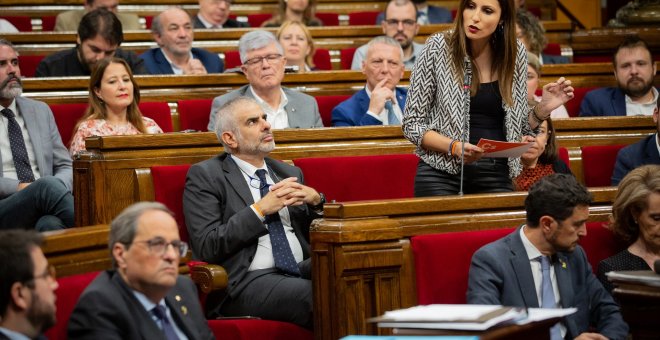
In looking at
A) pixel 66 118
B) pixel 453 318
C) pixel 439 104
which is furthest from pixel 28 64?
pixel 453 318

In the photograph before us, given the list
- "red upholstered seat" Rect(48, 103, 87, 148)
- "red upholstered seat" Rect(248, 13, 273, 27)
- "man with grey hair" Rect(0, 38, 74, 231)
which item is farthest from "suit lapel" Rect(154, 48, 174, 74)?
"red upholstered seat" Rect(248, 13, 273, 27)

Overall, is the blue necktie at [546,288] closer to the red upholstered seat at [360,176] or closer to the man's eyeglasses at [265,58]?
the red upholstered seat at [360,176]

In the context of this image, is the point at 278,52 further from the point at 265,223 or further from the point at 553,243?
the point at 553,243

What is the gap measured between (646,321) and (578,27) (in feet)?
14.3

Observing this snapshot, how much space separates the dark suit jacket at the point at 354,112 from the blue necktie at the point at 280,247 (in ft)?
3.11

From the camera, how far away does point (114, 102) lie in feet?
10.4

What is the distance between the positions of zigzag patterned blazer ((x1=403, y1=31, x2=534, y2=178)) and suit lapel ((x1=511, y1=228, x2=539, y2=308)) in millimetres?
312

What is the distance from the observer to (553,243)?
217cm

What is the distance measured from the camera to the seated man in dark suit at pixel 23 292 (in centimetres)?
159

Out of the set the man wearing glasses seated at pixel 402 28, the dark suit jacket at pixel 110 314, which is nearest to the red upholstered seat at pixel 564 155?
the man wearing glasses seated at pixel 402 28

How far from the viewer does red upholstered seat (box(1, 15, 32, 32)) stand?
498 centimetres

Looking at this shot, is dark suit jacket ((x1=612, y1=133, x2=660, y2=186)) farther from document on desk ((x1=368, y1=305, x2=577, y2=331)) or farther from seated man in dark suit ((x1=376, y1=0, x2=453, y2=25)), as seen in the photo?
seated man in dark suit ((x1=376, y1=0, x2=453, y2=25))

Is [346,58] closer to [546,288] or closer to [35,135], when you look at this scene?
[35,135]

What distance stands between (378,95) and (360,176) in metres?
0.69
